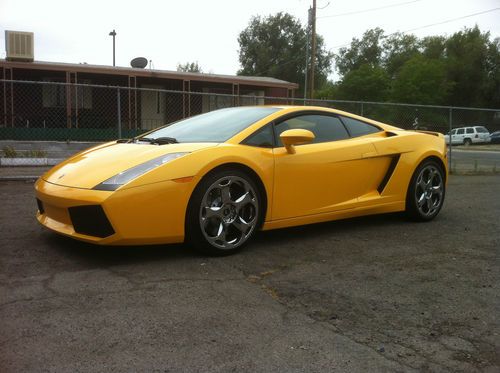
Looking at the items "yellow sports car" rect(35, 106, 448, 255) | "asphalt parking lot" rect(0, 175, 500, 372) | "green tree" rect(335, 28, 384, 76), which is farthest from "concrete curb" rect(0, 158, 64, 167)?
"green tree" rect(335, 28, 384, 76)

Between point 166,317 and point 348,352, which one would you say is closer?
point 348,352

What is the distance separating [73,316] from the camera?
2600 mm

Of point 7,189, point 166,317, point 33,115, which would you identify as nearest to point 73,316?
point 166,317

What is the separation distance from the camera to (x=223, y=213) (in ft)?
12.5

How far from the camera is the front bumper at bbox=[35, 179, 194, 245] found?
3.37 m

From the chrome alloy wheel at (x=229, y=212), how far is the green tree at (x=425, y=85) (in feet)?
139

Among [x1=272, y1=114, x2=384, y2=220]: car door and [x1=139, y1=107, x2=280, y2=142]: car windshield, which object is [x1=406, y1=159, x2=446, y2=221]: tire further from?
[x1=139, y1=107, x2=280, y2=142]: car windshield

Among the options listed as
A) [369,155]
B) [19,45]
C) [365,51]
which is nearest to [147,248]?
[369,155]

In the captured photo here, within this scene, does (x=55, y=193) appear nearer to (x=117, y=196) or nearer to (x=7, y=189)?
(x=117, y=196)

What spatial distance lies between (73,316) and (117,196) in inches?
38.4

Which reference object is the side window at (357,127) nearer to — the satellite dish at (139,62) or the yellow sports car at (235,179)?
the yellow sports car at (235,179)

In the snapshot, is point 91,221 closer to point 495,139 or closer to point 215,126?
point 215,126

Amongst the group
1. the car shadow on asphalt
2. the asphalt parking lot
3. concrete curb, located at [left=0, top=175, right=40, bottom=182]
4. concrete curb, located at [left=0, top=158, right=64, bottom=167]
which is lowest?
the asphalt parking lot

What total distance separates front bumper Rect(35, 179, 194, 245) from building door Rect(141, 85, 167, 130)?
16.0 metres
